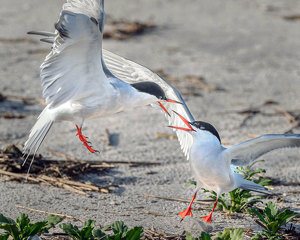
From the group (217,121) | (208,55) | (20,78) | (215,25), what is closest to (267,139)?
(217,121)

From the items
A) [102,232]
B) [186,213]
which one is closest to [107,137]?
[186,213]

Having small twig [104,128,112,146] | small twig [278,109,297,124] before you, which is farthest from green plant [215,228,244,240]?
small twig [278,109,297,124]

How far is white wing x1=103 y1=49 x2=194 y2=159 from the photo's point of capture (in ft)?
13.1

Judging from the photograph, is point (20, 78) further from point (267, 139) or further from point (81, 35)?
point (267, 139)

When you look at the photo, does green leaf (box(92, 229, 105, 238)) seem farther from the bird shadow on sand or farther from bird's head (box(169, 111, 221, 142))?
the bird shadow on sand

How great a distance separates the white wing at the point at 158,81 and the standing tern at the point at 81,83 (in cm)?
6

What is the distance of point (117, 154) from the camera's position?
4.61 meters

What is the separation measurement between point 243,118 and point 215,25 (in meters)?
3.58

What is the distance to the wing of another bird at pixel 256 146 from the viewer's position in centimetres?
304

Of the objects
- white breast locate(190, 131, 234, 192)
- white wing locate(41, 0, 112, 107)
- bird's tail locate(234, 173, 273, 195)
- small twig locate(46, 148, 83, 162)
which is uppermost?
white wing locate(41, 0, 112, 107)

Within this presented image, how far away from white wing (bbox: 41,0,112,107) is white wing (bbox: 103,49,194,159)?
51 centimetres

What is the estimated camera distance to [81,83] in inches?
149

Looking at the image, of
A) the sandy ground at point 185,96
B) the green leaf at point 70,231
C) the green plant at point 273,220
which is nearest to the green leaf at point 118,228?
the green leaf at point 70,231

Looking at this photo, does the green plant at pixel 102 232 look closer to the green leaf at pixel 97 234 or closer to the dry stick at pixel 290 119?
the green leaf at pixel 97 234
